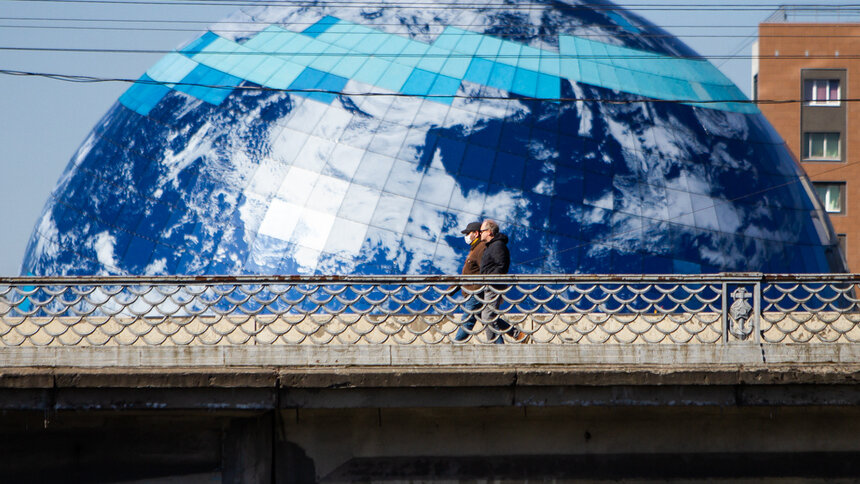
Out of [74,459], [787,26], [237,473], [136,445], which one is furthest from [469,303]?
[787,26]

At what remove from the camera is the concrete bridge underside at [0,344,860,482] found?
619 centimetres

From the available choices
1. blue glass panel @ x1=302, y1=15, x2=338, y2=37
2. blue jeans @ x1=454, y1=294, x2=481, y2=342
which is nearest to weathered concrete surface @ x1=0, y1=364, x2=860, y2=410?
blue jeans @ x1=454, y1=294, x2=481, y2=342

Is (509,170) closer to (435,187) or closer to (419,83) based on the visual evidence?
(435,187)

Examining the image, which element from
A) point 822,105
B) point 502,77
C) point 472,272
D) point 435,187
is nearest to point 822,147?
point 822,105

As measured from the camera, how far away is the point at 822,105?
28688 mm

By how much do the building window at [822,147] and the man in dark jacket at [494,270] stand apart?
24097mm

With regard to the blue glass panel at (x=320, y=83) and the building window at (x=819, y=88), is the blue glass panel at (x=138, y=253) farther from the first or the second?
the building window at (x=819, y=88)

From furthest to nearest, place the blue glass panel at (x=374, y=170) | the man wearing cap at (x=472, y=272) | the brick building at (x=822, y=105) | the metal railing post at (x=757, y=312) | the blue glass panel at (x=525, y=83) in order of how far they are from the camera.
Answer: the brick building at (x=822, y=105)
the blue glass panel at (x=525, y=83)
the blue glass panel at (x=374, y=170)
the man wearing cap at (x=472, y=272)
the metal railing post at (x=757, y=312)

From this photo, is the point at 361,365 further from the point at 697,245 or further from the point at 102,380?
the point at 697,245

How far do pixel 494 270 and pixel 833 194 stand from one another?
979 inches

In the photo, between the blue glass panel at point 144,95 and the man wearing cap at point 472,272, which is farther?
the blue glass panel at point 144,95

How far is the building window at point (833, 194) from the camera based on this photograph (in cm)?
2855

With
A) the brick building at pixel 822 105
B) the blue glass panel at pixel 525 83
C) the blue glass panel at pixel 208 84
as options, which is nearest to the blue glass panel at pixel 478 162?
the blue glass panel at pixel 525 83

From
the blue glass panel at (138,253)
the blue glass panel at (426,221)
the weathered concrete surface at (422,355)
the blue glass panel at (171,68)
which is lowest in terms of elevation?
the weathered concrete surface at (422,355)
